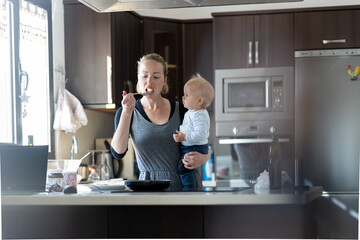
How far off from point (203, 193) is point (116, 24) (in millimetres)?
1800

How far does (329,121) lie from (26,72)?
173 centimetres

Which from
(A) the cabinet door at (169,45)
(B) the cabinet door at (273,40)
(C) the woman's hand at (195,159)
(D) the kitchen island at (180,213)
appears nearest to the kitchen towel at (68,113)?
(A) the cabinet door at (169,45)

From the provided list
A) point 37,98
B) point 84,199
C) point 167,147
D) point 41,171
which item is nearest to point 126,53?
point 37,98

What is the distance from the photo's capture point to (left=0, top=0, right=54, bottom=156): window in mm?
2402

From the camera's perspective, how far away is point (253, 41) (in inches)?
126

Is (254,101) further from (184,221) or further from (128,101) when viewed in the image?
(184,221)

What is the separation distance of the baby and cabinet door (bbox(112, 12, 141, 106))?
3.32 ft

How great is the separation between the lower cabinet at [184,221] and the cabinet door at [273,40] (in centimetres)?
186

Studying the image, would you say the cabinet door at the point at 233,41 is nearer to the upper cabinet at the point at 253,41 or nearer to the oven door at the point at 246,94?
the upper cabinet at the point at 253,41

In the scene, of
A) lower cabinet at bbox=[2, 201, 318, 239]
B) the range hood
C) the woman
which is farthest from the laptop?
the range hood

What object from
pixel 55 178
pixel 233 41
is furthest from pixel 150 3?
pixel 233 41

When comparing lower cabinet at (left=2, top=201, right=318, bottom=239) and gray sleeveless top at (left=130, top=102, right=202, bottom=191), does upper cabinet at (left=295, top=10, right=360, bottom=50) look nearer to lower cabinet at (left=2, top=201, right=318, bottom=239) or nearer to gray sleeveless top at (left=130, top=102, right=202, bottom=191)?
gray sleeveless top at (left=130, top=102, right=202, bottom=191)

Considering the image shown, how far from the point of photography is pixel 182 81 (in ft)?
11.1

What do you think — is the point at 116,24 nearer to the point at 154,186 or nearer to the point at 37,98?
the point at 37,98
